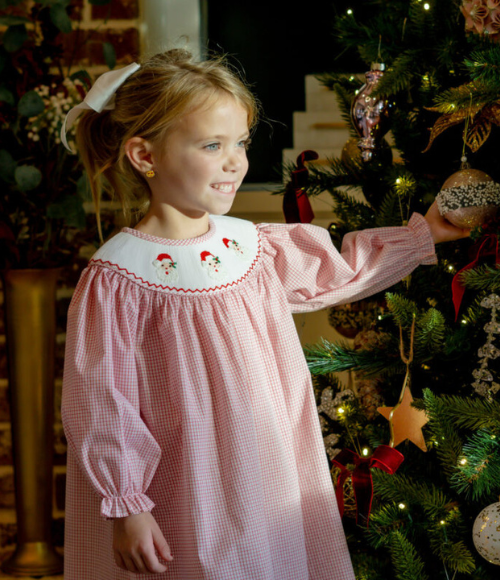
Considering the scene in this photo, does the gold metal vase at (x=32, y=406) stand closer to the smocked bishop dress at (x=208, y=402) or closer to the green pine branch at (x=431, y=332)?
the smocked bishop dress at (x=208, y=402)

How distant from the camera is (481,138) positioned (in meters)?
1.04

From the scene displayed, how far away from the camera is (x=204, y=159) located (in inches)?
42.7

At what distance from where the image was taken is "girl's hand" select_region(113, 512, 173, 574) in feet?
3.24

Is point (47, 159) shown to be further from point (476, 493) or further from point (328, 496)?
point (476, 493)

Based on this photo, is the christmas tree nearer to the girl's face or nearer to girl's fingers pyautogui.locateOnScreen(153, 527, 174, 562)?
the girl's face

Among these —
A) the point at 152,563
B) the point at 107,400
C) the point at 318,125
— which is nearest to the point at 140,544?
the point at 152,563

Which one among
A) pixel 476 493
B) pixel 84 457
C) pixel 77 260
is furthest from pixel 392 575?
pixel 77 260

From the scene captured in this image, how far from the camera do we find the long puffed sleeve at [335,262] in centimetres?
118

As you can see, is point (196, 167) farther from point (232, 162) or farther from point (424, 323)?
point (424, 323)

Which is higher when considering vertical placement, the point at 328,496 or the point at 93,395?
the point at 93,395

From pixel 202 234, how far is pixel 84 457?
40cm

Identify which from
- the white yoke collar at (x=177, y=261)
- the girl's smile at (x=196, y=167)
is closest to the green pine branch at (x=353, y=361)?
the white yoke collar at (x=177, y=261)

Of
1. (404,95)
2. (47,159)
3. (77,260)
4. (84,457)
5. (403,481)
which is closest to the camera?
(84,457)

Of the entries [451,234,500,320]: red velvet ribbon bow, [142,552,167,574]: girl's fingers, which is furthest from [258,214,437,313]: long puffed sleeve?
[142,552,167,574]: girl's fingers
